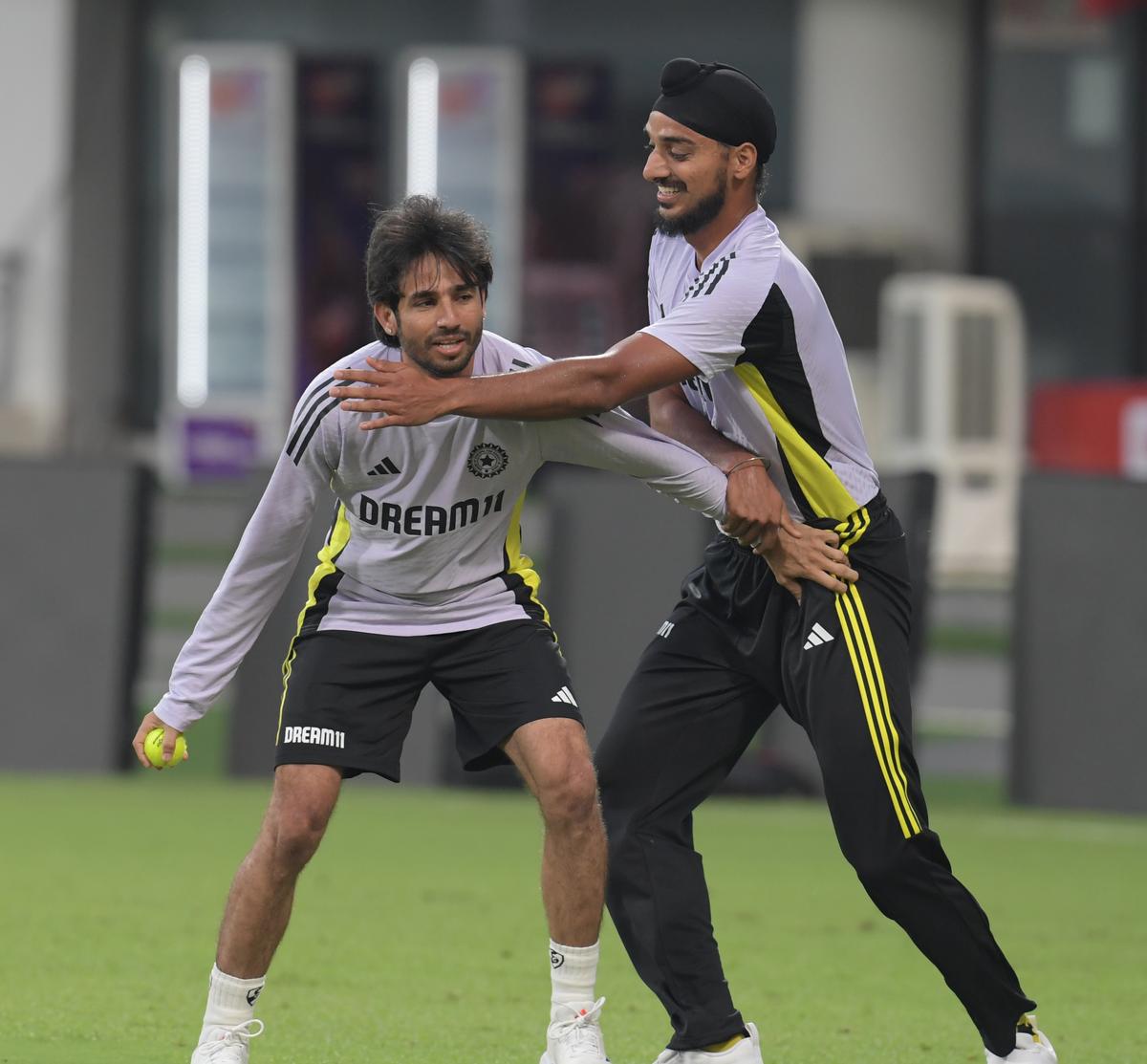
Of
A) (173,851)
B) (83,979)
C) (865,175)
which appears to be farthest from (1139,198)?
(83,979)

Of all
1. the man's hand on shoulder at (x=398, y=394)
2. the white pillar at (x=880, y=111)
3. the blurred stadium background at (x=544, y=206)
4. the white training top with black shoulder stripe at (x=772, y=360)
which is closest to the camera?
the man's hand on shoulder at (x=398, y=394)

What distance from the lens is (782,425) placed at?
5.17 m

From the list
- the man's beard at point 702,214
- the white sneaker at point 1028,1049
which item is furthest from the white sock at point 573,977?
the man's beard at point 702,214

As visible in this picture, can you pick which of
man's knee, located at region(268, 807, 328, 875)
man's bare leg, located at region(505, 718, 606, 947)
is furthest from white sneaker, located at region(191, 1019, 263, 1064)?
man's bare leg, located at region(505, 718, 606, 947)

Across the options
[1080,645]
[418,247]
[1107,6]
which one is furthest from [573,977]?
[1107,6]

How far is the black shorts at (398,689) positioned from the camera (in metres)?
5.13

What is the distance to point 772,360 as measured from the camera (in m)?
Answer: 5.10

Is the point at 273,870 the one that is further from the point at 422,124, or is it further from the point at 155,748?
the point at 422,124

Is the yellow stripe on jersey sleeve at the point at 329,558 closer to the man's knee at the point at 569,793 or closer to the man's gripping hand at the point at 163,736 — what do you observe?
the man's gripping hand at the point at 163,736

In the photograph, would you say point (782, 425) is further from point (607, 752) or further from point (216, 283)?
point (216, 283)

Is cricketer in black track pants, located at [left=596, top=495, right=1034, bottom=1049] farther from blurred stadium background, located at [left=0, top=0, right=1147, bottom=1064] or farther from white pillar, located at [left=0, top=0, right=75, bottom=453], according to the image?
white pillar, located at [left=0, top=0, right=75, bottom=453]

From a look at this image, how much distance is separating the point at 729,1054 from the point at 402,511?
137 cm

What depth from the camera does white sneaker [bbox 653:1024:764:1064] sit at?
5156mm

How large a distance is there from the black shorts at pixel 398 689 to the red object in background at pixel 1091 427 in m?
12.3
